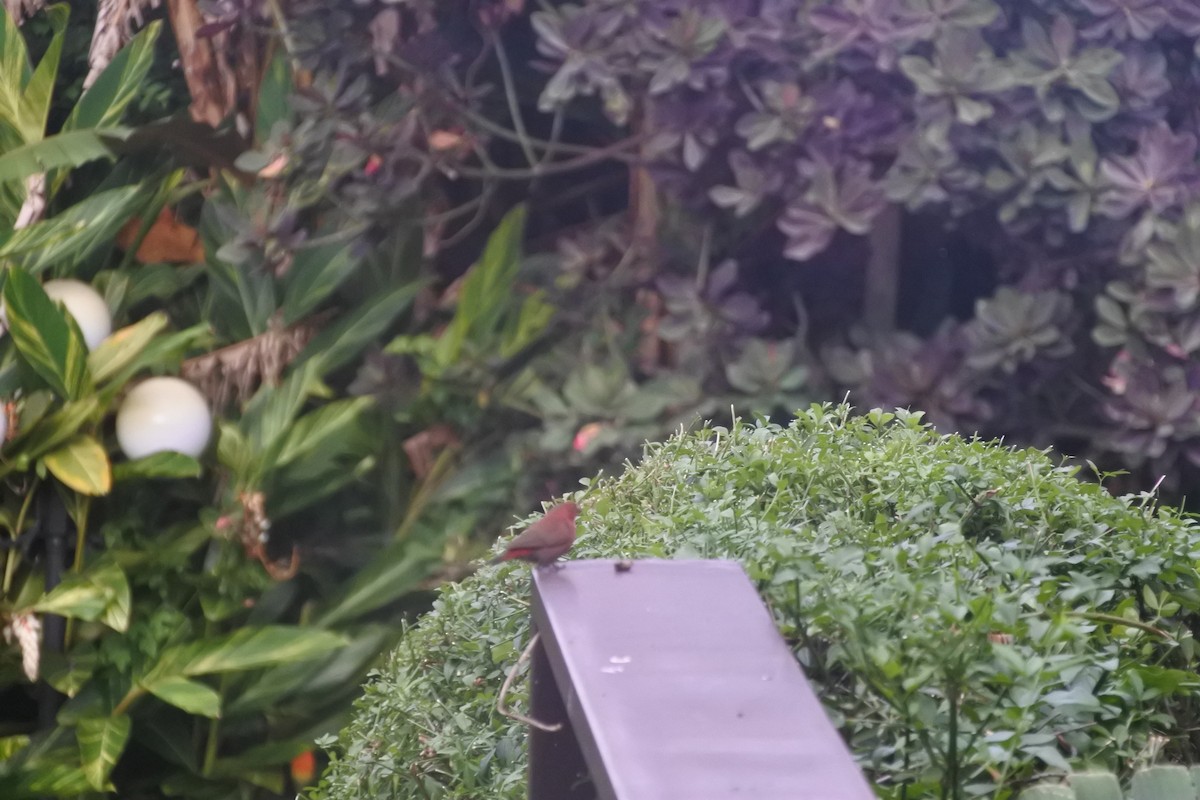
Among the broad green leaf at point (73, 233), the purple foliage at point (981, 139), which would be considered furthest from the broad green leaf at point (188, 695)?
the purple foliage at point (981, 139)

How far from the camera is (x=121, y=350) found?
3.89 m

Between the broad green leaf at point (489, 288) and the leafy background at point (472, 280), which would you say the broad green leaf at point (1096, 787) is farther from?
the broad green leaf at point (489, 288)

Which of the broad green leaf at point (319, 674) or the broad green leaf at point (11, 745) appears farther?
the broad green leaf at point (319, 674)

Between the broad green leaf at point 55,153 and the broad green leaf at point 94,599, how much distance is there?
1209 millimetres

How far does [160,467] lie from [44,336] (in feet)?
1.61

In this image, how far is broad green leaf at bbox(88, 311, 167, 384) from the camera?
3873 millimetres

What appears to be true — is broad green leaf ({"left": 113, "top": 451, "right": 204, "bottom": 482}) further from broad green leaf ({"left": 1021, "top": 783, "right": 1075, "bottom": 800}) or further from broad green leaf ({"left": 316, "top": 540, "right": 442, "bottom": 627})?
broad green leaf ({"left": 1021, "top": 783, "right": 1075, "bottom": 800})

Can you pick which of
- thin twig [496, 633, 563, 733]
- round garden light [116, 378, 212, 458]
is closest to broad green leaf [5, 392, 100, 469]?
round garden light [116, 378, 212, 458]

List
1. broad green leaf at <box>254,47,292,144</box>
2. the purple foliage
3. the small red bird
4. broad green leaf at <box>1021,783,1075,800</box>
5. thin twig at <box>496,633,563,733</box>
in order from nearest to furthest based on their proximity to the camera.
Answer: broad green leaf at <box>1021,783,1075,800</box>
thin twig at <box>496,633,563,733</box>
the small red bird
the purple foliage
broad green leaf at <box>254,47,292,144</box>

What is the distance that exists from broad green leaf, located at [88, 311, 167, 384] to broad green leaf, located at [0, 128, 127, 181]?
0.52 m

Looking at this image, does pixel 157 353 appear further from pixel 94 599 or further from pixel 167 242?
pixel 167 242

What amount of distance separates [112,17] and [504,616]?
332 centimetres

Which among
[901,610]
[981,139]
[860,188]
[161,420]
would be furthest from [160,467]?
[901,610]

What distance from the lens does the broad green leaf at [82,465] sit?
3.67m
